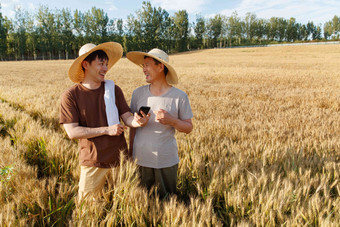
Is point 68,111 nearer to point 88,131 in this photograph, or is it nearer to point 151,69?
point 88,131

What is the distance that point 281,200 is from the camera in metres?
1.57

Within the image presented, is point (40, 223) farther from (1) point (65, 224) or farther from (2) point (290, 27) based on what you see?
(2) point (290, 27)

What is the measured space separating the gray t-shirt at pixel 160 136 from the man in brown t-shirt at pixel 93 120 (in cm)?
19

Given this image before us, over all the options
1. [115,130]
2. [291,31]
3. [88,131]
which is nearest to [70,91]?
[88,131]

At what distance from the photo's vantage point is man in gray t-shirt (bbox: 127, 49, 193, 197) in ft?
7.20

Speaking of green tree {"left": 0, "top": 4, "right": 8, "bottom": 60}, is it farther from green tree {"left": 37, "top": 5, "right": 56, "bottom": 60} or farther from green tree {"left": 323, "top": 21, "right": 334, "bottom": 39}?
green tree {"left": 323, "top": 21, "right": 334, "bottom": 39}

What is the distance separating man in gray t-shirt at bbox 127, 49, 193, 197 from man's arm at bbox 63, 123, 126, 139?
1.32ft

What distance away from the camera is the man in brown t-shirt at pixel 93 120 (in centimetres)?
194

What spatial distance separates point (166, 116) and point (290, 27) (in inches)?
5084

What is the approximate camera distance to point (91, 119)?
6.79 ft

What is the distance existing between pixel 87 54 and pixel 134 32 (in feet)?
262

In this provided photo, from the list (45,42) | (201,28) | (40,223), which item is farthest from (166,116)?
(201,28)

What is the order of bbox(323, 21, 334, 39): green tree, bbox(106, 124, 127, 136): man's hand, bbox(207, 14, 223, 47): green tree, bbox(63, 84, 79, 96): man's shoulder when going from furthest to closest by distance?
bbox(323, 21, 334, 39): green tree, bbox(207, 14, 223, 47): green tree, bbox(63, 84, 79, 96): man's shoulder, bbox(106, 124, 127, 136): man's hand

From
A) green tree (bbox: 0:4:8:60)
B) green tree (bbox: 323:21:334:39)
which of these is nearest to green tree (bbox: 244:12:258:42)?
green tree (bbox: 323:21:334:39)
